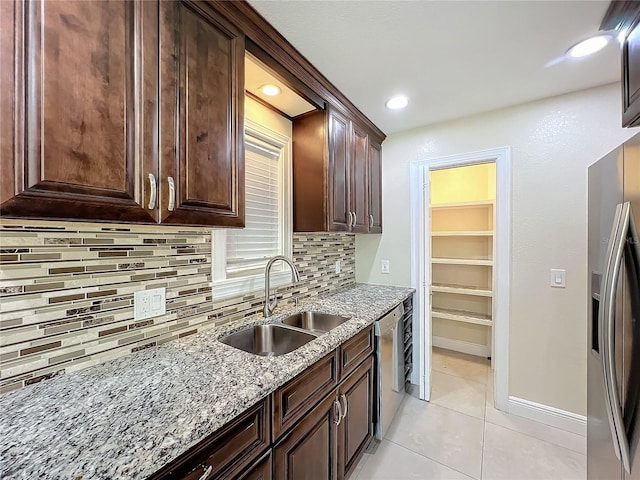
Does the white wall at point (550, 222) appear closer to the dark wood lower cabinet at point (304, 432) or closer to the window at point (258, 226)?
the dark wood lower cabinet at point (304, 432)

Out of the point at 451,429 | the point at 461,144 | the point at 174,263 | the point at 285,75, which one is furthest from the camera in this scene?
the point at 461,144

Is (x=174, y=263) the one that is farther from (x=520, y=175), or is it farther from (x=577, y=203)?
(x=577, y=203)

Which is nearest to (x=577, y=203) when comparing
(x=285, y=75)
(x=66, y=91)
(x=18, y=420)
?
(x=285, y=75)

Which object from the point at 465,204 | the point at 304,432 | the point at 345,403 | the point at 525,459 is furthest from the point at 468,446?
the point at 465,204

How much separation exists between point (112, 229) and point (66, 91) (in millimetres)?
522

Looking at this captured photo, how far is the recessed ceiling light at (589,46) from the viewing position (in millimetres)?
1340

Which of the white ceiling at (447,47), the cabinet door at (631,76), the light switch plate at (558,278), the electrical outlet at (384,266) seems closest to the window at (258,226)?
the white ceiling at (447,47)

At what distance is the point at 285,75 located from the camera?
148 cm

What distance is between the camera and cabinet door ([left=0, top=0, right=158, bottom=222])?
2.10ft

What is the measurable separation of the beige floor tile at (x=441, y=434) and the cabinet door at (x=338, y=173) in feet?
4.99

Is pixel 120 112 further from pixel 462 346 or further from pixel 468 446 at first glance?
pixel 462 346

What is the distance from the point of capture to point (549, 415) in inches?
77.9

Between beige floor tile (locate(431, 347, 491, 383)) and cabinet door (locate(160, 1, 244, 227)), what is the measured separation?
2.78m

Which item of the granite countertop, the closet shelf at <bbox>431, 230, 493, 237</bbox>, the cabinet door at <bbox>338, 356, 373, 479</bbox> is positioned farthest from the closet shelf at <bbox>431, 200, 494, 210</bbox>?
the granite countertop
